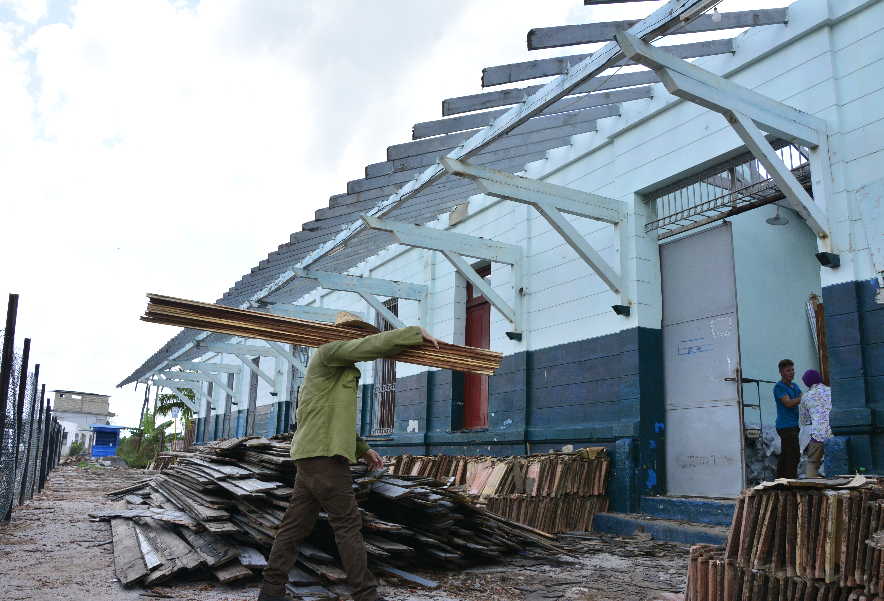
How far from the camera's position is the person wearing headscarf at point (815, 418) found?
675cm

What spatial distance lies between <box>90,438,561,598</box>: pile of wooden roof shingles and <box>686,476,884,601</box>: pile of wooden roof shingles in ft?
7.07

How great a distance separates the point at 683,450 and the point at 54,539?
22.1 ft

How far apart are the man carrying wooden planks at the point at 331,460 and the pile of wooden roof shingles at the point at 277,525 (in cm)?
52

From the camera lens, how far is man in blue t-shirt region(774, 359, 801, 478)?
23.5ft

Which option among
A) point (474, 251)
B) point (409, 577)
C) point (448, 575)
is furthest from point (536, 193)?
point (409, 577)

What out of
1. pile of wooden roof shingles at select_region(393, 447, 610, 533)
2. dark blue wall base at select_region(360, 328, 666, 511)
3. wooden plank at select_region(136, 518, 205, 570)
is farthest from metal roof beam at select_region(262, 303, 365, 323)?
wooden plank at select_region(136, 518, 205, 570)

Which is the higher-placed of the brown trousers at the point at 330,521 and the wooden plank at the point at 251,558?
the brown trousers at the point at 330,521

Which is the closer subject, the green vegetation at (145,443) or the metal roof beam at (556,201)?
the metal roof beam at (556,201)

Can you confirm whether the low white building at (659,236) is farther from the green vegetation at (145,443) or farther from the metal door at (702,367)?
the green vegetation at (145,443)

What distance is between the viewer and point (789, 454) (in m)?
7.23

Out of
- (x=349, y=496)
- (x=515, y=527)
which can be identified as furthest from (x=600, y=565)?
(x=349, y=496)

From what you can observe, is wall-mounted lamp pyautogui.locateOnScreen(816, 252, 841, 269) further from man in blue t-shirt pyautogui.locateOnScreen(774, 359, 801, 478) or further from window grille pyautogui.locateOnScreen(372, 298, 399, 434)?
window grille pyautogui.locateOnScreen(372, 298, 399, 434)

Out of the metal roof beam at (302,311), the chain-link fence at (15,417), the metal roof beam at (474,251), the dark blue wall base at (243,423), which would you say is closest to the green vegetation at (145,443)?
the dark blue wall base at (243,423)

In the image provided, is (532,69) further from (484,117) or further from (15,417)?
(15,417)
